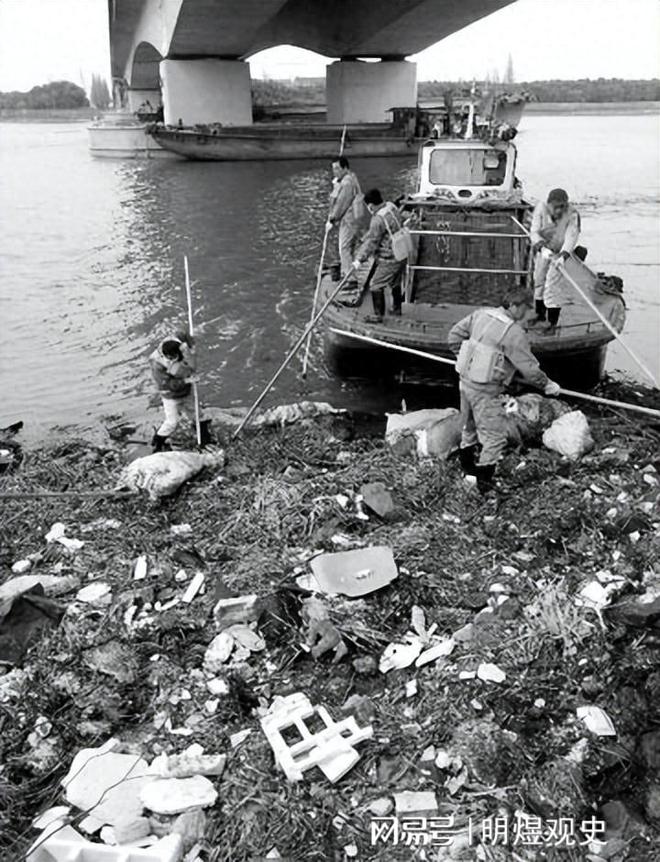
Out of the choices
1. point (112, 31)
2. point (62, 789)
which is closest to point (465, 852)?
point (62, 789)

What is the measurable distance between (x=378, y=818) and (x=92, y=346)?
9.35m

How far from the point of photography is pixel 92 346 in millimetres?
11250

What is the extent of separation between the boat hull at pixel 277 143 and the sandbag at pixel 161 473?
31085mm

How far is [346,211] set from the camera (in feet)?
34.2

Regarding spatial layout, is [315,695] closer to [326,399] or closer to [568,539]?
[568,539]

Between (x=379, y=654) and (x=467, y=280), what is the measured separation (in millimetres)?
6461

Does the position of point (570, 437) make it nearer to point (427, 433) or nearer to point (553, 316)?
point (427, 433)

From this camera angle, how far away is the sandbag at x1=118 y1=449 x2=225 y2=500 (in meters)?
5.71

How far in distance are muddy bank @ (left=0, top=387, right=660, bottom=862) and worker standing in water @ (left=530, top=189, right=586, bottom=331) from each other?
2.57 m

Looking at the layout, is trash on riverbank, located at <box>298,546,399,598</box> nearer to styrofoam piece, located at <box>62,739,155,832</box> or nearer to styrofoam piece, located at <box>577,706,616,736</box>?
styrofoam piece, located at <box>577,706,616,736</box>

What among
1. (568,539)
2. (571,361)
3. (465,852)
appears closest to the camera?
(465,852)

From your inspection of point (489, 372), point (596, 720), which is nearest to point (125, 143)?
point (489, 372)

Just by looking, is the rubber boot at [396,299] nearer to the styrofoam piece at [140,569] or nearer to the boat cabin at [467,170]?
the boat cabin at [467,170]

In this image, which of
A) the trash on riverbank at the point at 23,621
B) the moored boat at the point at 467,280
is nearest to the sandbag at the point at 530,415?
the moored boat at the point at 467,280
